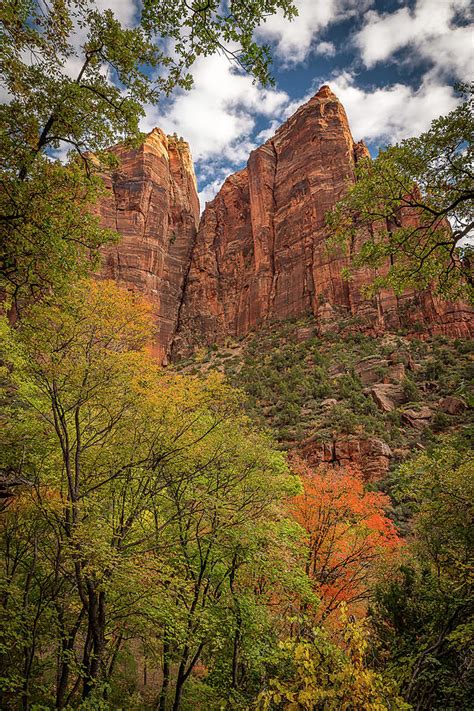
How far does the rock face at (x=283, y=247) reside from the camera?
53.6 m

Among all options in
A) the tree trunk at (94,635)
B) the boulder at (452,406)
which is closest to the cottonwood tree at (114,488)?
the tree trunk at (94,635)

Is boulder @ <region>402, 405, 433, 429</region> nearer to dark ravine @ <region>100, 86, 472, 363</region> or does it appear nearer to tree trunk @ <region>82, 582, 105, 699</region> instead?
dark ravine @ <region>100, 86, 472, 363</region>

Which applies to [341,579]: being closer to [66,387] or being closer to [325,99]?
[66,387]

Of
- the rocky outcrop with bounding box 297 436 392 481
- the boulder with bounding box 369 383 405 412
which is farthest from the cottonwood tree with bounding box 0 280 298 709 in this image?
the boulder with bounding box 369 383 405 412

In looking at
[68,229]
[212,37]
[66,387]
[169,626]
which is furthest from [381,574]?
[212,37]

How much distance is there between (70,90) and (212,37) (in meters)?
2.01

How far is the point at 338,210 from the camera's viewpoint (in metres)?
6.40

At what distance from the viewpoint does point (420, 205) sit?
5523 mm

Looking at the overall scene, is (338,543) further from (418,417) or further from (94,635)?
(418,417)

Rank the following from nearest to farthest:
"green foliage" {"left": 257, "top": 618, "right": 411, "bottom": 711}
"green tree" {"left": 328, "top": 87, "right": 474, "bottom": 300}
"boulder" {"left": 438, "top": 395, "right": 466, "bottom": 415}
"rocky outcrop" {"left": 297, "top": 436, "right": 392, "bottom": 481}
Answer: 1. "green foliage" {"left": 257, "top": 618, "right": 411, "bottom": 711}
2. "green tree" {"left": 328, "top": 87, "right": 474, "bottom": 300}
3. "rocky outcrop" {"left": 297, "top": 436, "right": 392, "bottom": 481}
4. "boulder" {"left": 438, "top": 395, "right": 466, "bottom": 415}

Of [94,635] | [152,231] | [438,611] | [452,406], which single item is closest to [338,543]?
[438,611]

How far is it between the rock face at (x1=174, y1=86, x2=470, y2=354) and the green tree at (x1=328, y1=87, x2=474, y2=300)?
43757 mm

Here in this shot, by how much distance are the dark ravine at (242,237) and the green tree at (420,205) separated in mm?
45414

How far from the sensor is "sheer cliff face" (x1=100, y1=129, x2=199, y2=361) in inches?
2501
